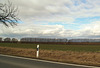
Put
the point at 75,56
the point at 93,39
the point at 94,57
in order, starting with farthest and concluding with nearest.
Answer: the point at 93,39 → the point at 75,56 → the point at 94,57

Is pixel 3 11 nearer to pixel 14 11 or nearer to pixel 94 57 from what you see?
pixel 14 11

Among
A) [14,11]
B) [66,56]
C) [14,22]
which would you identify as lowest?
[66,56]

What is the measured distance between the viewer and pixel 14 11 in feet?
75.4

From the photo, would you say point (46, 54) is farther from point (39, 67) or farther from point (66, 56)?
point (39, 67)

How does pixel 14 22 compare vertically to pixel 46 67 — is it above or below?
above

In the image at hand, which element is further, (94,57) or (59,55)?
(59,55)

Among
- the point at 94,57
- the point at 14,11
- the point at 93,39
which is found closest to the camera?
the point at 94,57

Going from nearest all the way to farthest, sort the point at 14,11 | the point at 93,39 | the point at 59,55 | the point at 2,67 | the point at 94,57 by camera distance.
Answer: the point at 2,67
the point at 94,57
the point at 59,55
the point at 14,11
the point at 93,39

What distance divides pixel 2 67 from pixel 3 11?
54.6 feet

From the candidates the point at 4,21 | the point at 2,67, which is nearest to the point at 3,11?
the point at 4,21

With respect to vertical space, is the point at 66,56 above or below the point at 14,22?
below

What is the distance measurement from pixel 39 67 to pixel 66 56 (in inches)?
352

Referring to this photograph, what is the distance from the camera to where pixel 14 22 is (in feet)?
78.7

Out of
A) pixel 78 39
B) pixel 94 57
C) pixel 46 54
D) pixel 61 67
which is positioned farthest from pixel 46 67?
pixel 78 39
